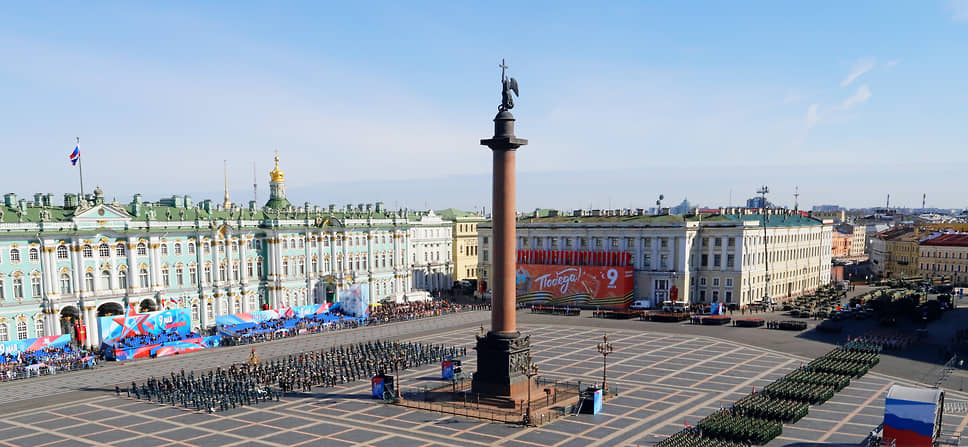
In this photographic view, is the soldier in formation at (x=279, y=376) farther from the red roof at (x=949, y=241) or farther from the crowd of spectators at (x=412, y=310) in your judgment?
the red roof at (x=949, y=241)

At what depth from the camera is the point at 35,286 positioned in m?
51.8

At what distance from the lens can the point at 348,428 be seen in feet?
104

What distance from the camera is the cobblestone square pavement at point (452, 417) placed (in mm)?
29875

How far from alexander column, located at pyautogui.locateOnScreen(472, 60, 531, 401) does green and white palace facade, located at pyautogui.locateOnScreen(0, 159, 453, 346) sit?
3735 cm

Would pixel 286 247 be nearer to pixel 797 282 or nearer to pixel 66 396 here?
pixel 66 396

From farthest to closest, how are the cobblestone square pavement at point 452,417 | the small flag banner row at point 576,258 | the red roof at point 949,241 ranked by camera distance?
the red roof at point 949,241
the small flag banner row at point 576,258
the cobblestone square pavement at point 452,417

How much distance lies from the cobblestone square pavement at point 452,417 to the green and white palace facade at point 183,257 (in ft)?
32.8

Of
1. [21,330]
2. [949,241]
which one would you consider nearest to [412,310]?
[21,330]

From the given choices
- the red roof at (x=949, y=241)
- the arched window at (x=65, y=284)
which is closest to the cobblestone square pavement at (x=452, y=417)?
the arched window at (x=65, y=284)

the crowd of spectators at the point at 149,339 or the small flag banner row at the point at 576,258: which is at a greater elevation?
the small flag banner row at the point at 576,258

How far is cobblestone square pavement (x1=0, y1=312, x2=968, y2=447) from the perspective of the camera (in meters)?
29.9

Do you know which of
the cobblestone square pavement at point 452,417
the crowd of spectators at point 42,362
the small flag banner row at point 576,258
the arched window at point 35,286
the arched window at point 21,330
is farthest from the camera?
the small flag banner row at point 576,258

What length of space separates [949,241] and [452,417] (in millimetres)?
101747

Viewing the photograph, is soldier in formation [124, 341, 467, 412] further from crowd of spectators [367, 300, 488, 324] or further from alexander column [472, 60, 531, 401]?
crowd of spectators [367, 300, 488, 324]
